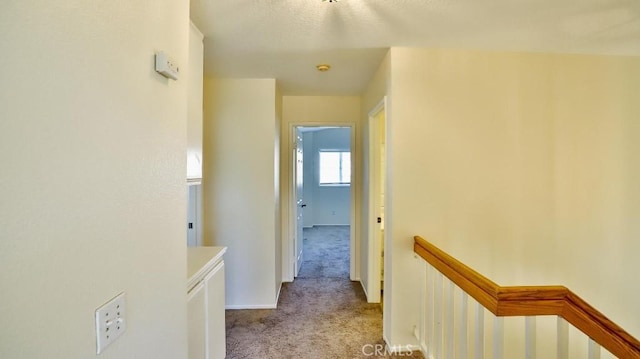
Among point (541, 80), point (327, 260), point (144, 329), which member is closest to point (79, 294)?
point (144, 329)

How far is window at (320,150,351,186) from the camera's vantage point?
8148 mm

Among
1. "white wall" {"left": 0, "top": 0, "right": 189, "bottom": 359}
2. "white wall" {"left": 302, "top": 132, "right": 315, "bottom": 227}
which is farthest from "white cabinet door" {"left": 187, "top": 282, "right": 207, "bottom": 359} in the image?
"white wall" {"left": 302, "top": 132, "right": 315, "bottom": 227}

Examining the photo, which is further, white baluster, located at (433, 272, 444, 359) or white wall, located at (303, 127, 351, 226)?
white wall, located at (303, 127, 351, 226)

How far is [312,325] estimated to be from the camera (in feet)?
9.05

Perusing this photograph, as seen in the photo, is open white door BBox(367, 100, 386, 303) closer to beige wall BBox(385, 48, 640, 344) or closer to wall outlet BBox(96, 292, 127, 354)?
beige wall BBox(385, 48, 640, 344)

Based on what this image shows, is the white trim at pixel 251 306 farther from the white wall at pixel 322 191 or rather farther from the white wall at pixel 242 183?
the white wall at pixel 322 191

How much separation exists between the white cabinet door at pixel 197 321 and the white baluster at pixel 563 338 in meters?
1.61

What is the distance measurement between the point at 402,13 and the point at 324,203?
6.55 meters

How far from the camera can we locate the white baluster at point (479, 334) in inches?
53.8

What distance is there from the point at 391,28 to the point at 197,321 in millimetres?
2136

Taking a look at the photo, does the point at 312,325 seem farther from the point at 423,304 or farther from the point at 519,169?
the point at 519,169

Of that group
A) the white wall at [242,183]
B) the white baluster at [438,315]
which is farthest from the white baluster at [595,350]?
the white wall at [242,183]

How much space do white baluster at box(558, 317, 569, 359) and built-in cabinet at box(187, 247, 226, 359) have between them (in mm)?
1609

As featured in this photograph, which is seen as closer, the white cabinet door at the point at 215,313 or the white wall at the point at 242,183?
the white cabinet door at the point at 215,313
